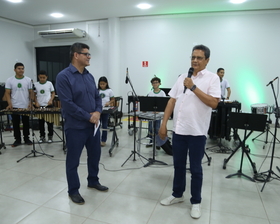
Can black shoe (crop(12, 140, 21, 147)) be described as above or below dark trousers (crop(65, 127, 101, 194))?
below

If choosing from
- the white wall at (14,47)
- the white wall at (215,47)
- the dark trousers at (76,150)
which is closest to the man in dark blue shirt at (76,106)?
the dark trousers at (76,150)

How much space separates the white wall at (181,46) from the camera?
6551 millimetres

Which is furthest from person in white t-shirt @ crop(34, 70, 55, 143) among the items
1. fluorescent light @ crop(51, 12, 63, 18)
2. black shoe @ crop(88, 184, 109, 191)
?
fluorescent light @ crop(51, 12, 63, 18)

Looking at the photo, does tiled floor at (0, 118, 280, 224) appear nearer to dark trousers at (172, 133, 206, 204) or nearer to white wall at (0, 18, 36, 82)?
dark trousers at (172, 133, 206, 204)

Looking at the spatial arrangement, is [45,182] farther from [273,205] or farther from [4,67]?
[4,67]

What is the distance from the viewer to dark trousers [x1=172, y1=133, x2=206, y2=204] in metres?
2.04

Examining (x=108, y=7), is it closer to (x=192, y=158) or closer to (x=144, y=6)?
(x=144, y=6)

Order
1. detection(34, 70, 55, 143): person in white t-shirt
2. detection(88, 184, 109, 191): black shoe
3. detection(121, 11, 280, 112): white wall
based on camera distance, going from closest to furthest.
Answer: detection(88, 184, 109, 191): black shoe → detection(34, 70, 55, 143): person in white t-shirt → detection(121, 11, 280, 112): white wall

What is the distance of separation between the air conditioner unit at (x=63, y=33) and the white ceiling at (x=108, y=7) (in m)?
0.47

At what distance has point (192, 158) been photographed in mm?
2066

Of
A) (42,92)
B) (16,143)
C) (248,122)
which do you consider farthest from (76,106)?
(16,143)

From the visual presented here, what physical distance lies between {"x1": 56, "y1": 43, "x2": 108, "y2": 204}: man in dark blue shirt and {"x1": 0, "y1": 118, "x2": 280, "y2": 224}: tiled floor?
0.28 meters

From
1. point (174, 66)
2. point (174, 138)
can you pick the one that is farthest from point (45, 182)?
point (174, 66)

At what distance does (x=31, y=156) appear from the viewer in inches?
152
